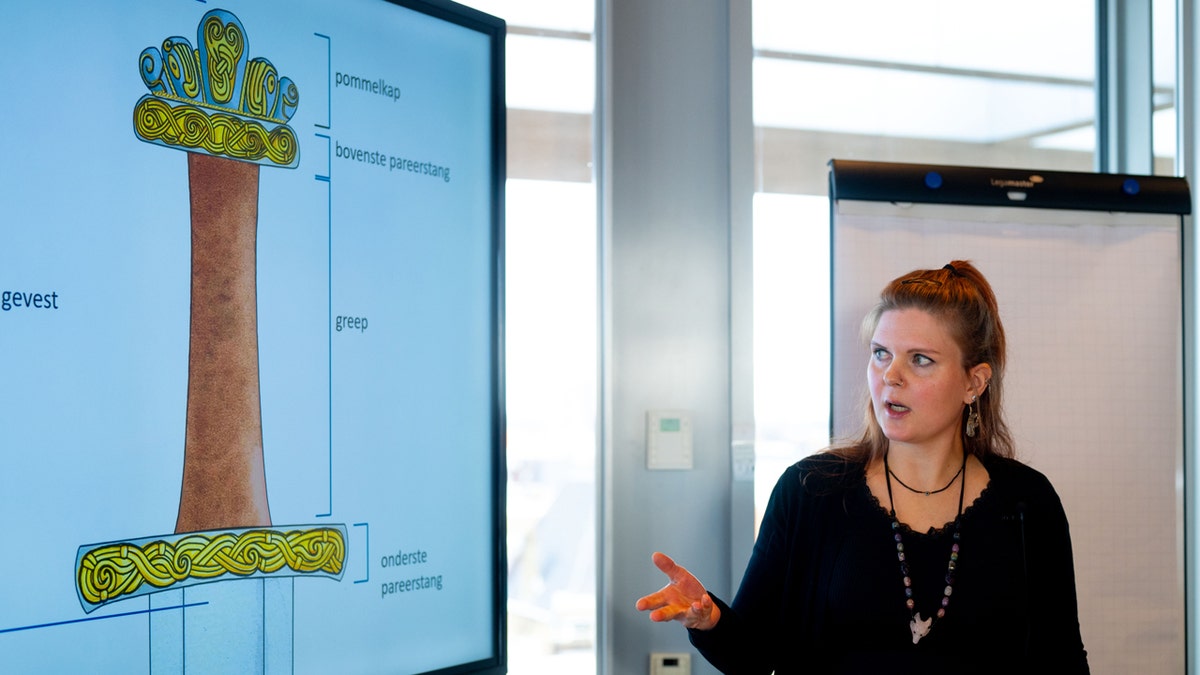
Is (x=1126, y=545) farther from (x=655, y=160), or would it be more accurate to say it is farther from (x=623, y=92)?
(x=623, y=92)

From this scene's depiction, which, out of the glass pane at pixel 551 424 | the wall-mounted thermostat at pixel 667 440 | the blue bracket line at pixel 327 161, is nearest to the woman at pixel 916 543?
the wall-mounted thermostat at pixel 667 440

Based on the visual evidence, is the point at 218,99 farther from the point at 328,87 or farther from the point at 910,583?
the point at 910,583

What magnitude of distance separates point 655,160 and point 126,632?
5.61ft

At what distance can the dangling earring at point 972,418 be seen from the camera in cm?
200

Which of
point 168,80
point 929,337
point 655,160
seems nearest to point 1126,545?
point 929,337

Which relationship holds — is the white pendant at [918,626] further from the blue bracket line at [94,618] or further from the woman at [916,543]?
the blue bracket line at [94,618]

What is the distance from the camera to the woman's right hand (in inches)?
66.9

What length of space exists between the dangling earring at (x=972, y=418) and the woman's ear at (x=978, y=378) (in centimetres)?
3

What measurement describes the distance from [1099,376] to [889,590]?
1107 mm

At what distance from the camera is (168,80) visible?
1.57 m

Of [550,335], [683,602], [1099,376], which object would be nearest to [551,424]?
[550,335]

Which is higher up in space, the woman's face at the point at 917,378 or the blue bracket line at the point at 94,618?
the woman's face at the point at 917,378

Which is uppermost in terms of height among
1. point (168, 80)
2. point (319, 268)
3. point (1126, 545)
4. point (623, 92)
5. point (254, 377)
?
point (623, 92)

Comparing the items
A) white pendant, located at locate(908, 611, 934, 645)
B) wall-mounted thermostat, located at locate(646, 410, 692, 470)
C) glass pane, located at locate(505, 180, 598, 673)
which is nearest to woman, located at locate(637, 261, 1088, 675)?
white pendant, located at locate(908, 611, 934, 645)
